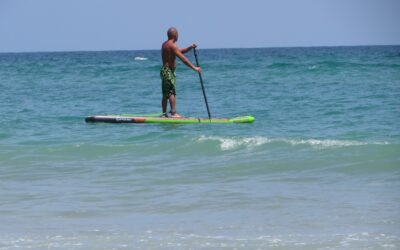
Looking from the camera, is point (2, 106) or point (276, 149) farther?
point (2, 106)

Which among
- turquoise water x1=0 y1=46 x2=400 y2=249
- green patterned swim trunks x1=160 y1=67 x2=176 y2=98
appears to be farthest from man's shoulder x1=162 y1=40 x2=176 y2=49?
turquoise water x1=0 y1=46 x2=400 y2=249

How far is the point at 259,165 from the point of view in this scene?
8.55m

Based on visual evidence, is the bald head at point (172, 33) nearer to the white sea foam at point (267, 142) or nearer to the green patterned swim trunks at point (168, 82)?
the green patterned swim trunks at point (168, 82)

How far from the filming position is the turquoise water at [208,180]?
18.1 feet

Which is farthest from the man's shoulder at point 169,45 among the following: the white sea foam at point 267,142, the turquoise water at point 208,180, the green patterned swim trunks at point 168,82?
the white sea foam at point 267,142

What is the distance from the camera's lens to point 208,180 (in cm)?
774

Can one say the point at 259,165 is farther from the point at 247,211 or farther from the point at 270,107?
the point at 270,107

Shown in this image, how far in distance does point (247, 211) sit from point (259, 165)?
234cm

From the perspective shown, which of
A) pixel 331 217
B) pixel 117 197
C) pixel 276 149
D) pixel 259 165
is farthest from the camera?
pixel 276 149

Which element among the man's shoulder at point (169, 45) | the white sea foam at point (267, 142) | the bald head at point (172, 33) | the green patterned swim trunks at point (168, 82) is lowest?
the white sea foam at point (267, 142)

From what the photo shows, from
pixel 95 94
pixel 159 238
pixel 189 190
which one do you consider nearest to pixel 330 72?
pixel 95 94

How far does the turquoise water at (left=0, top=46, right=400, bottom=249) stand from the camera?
551 centimetres

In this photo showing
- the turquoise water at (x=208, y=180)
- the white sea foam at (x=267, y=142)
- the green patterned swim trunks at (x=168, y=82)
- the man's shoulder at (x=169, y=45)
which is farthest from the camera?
the green patterned swim trunks at (x=168, y=82)

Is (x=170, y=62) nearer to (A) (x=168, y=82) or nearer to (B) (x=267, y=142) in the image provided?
(A) (x=168, y=82)
